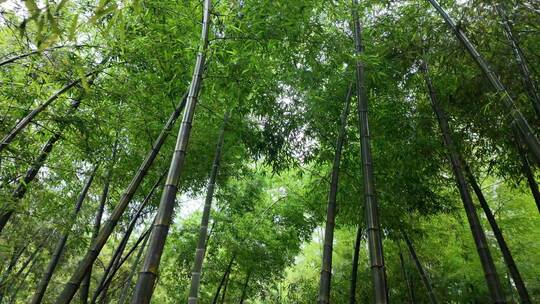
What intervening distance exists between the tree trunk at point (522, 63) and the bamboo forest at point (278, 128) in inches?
1.2

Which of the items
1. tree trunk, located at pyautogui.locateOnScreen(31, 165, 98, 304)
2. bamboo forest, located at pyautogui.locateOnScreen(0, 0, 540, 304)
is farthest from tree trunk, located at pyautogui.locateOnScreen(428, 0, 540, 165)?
tree trunk, located at pyautogui.locateOnScreen(31, 165, 98, 304)

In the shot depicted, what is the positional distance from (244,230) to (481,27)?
223 inches

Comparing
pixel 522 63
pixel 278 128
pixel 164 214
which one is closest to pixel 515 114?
pixel 522 63

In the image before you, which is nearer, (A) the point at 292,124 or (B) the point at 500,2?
(B) the point at 500,2

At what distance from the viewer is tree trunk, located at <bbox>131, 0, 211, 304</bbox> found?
1.82 m

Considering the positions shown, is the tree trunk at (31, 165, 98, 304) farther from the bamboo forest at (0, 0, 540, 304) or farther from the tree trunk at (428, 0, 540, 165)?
the tree trunk at (428, 0, 540, 165)

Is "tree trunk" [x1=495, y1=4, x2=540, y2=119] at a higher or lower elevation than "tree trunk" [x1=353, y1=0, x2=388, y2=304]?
higher

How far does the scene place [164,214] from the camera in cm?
200

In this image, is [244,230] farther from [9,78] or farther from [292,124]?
[9,78]

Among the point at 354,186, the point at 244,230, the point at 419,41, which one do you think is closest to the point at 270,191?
the point at 244,230

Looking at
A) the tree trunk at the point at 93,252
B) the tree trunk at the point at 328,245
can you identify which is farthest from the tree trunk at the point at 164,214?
the tree trunk at the point at 328,245

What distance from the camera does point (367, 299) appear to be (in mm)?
8547

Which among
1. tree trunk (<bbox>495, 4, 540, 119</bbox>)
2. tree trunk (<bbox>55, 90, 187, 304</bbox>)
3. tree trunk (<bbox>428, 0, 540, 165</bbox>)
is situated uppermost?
tree trunk (<bbox>495, 4, 540, 119</bbox>)

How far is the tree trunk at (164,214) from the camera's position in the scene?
1816mm
